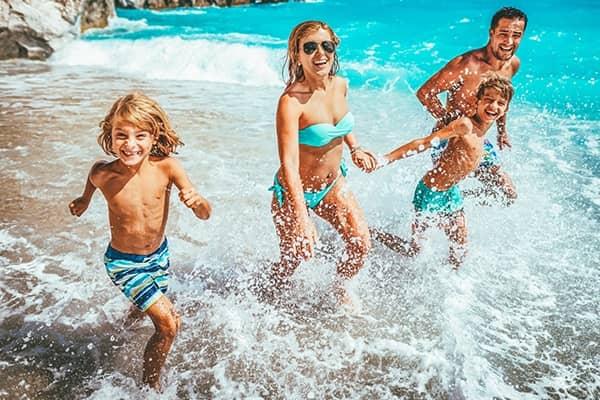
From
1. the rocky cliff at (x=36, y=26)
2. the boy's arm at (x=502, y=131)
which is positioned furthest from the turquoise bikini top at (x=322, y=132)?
the rocky cliff at (x=36, y=26)

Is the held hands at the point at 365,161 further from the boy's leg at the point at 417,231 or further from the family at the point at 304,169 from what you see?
the boy's leg at the point at 417,231

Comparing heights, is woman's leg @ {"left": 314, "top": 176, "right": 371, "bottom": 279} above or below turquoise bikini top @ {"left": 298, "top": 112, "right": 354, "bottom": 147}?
below

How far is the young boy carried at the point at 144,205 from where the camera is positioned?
2510 mm

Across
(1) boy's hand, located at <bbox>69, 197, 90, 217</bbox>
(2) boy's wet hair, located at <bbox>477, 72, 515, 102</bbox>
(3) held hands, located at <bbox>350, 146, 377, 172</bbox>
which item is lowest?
(1) boy's hand, located at <bbox>69, 197, 90, 217</bbox>

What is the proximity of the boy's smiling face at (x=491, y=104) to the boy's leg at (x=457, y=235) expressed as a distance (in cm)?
82

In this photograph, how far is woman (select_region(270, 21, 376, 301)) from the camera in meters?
2.87

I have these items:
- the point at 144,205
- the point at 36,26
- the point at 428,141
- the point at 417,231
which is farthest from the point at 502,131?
the point at 36,26

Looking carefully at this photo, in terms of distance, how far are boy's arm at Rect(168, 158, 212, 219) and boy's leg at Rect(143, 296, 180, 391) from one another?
0.50m

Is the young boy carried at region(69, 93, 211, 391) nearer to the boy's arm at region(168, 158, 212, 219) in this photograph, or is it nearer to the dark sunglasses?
the boy's arm at region(168, 158, 212, 219)

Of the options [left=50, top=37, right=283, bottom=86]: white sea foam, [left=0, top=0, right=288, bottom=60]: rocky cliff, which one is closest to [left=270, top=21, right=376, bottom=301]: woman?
[left=50, top=37, right=283, bottom=86]: white sea foam

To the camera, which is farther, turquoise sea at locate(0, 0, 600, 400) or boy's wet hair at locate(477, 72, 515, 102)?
boy's wet hair at locate(477, 72, 515, 102)

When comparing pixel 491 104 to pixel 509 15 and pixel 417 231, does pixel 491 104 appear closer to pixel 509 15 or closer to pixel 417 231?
pixel 509 15

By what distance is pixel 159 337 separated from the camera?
2594 mm

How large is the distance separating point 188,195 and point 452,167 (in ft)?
7.03
